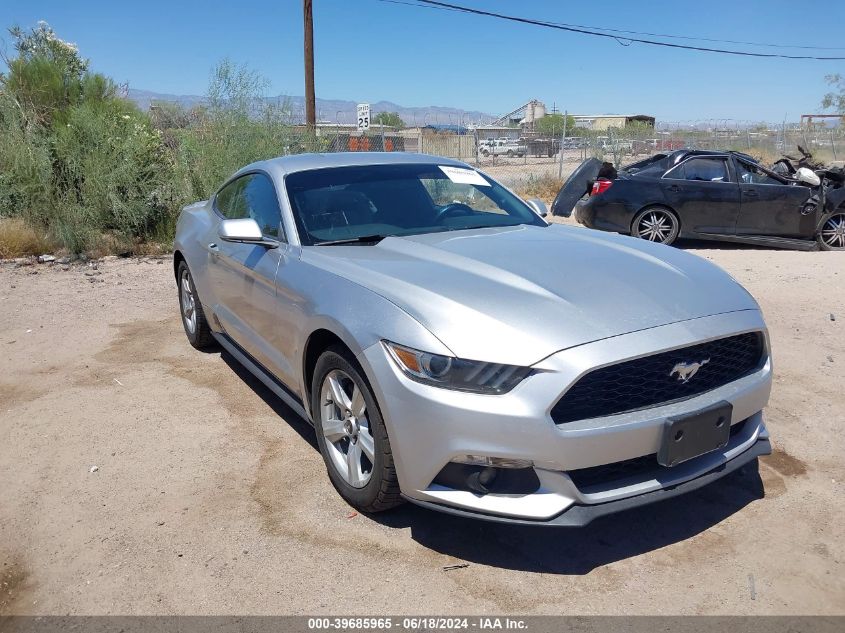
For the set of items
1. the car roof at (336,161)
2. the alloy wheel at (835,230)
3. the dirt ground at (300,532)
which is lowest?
the dirt ground at (300,532)

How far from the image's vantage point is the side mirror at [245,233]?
3.96 metres

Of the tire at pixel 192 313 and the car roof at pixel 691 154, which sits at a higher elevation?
the car roof at pixel 691 154

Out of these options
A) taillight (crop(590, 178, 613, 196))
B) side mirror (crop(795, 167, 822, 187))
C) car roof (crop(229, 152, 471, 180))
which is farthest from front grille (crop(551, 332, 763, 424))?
side mirror (crop(795, 167, 822, 187))

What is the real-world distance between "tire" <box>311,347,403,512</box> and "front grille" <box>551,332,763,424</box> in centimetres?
79

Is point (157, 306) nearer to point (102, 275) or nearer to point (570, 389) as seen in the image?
point (102, 275)

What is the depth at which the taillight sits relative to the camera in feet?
34.9

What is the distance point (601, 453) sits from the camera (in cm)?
268

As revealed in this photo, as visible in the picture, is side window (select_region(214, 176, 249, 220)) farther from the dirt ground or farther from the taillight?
the taillight

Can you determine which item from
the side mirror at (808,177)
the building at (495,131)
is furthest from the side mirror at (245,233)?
the building at (495,131)

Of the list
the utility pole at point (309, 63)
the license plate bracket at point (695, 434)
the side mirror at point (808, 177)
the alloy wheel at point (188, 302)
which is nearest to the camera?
the license plate bracket at point (695, 434)

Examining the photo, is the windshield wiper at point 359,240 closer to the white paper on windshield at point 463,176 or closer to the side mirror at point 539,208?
the white paper on windshield at point 463,176

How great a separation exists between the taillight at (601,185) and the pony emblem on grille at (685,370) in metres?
8.12

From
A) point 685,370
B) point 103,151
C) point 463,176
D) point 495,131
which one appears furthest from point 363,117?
point 495,131

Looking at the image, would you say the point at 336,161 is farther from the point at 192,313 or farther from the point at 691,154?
the point at 691,154
